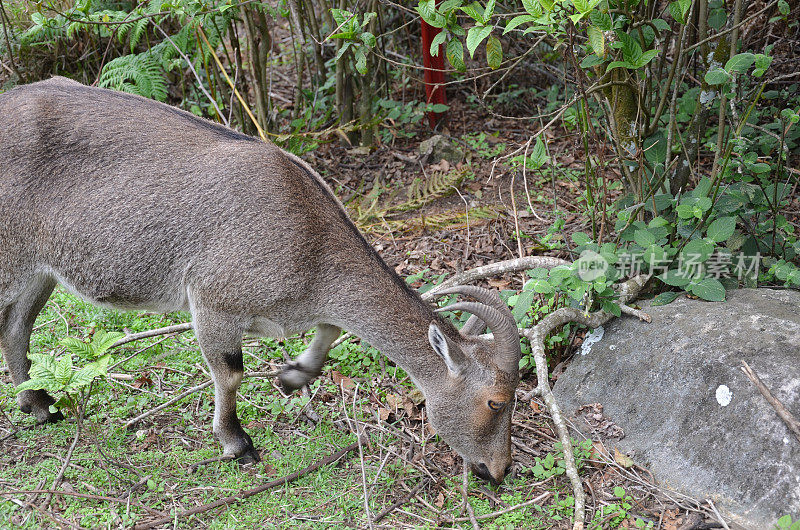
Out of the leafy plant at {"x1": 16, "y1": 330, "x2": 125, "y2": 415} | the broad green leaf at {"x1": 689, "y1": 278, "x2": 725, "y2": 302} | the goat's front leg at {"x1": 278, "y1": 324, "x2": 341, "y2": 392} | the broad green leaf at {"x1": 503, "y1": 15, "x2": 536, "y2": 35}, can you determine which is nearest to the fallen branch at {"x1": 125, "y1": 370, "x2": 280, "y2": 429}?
the goat's front leg at {"x1": 278, "y1": 324, "x2": 341, "y2": 392}

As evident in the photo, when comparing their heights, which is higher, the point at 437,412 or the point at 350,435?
the point at 437,412

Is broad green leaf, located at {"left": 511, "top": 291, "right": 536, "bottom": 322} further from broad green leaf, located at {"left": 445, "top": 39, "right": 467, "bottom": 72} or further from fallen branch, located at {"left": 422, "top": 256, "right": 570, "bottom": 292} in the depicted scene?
broad green leaf, located at {"left": 445, "top": 39, "right": 467, "bottom": 72}

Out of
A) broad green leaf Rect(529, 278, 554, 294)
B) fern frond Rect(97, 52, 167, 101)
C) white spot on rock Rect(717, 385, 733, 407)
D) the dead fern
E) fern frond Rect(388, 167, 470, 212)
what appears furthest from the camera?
fern frond Rect(388, 167, 470, 212)

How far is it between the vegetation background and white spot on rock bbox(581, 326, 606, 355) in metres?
0.22

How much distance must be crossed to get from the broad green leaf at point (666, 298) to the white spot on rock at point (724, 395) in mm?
941

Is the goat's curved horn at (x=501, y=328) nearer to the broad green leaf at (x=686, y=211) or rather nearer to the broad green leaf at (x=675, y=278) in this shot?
the broad green leaf at (x=675, y=278)

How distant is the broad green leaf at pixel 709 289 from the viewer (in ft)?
17.9

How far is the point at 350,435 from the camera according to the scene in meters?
5.68

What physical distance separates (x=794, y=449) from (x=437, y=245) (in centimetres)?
400

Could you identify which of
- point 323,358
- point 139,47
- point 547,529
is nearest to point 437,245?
point 323,358

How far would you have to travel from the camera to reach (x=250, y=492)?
5.06 meters

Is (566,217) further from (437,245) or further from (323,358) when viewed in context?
(323,358)

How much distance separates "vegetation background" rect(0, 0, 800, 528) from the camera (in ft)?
16.2

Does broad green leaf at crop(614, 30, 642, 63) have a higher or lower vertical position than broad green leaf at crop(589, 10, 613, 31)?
lower
